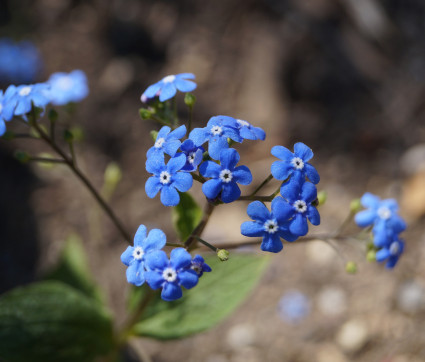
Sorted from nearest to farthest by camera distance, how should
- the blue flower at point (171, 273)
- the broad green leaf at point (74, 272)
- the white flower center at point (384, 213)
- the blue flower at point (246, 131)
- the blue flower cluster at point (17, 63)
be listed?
the blue flower at point (171, 273) < the blue flower at point (246, 131) < the white flower center at point (384, 213) < the broad green leaf at point (74, 272) < the blue flower cluster at point (17, 63)

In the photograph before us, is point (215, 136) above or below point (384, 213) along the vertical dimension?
above

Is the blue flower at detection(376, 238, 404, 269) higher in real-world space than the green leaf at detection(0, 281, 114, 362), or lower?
higher

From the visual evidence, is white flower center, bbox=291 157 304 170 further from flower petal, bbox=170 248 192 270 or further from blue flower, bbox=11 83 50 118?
blue flower, bbox=11 83 50 118

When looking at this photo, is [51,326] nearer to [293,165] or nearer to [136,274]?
[136,274]

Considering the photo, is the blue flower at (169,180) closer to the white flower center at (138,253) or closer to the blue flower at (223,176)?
the blue flower at (223,176)

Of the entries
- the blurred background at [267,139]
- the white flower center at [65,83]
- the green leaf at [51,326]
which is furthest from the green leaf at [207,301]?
the white flower center at [65,83]

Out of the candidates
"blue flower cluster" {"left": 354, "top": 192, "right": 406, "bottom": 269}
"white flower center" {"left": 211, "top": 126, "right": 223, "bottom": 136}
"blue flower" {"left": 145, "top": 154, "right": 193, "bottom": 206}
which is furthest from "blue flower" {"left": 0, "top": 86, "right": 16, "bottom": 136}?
"blue flower cluster" {"left": 354, "top": 192, "right": 406, "bottom": 269}

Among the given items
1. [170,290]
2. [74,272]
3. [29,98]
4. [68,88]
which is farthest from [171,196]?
[74,272]
